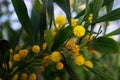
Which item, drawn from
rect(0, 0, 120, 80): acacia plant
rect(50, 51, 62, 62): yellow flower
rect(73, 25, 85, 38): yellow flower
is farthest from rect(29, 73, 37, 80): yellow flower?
rect(73, 25, 85, 38): yellow flower

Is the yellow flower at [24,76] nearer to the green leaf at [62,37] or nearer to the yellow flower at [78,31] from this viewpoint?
the green leaf at [62,37]

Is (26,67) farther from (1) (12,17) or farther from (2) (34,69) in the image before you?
(1) (12,17)

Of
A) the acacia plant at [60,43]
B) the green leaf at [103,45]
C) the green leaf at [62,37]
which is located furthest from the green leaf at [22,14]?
the green leaf at [103,45]

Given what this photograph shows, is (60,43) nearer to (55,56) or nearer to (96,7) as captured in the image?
(55,56)

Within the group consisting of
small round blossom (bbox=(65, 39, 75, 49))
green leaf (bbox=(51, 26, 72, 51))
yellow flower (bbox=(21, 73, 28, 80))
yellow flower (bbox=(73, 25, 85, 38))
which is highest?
yellow flower (bbox=(73, 25, 85, 38))

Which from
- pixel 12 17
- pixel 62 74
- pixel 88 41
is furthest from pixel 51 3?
pixel 12 17

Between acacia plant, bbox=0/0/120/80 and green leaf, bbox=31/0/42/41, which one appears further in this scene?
green leaf, bbox=31/0/42/41

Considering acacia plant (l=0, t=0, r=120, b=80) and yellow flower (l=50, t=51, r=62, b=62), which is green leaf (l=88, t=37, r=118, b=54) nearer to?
acacia plant (l=0, t=0, r=120, b=80)

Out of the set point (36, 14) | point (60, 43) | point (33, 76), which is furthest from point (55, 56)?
point (36, 14)

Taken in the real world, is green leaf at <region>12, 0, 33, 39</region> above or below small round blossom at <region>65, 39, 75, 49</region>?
above
